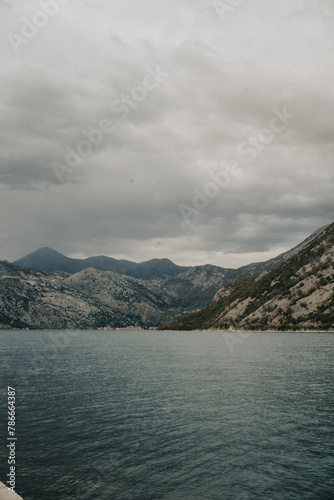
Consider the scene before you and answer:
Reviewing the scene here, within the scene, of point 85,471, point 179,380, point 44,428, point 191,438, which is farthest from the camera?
point 179,380

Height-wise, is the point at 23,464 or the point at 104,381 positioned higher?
the point at 23,464

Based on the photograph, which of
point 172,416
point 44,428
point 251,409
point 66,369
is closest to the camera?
point 44,428

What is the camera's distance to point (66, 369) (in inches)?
3285

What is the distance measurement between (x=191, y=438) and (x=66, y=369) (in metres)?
59.6

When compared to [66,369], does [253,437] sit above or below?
above

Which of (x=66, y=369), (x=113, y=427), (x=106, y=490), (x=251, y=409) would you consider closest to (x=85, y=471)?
(x=106, y=490)

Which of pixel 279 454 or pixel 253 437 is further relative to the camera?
pixel 253 437

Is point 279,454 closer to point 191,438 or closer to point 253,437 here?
point 253,437

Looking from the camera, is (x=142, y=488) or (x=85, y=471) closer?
(x=142, y=488)

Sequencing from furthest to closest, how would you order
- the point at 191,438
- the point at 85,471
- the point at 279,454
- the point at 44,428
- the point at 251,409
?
the point at 251,409, the point at 44,428, the point at 191,438, the point at 279,454, the point at 85,471

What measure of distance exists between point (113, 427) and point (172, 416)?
7374 millimetres

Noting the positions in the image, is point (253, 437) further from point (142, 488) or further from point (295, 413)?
point (142, 488)

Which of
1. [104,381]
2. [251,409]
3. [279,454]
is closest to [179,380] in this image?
[104,381]

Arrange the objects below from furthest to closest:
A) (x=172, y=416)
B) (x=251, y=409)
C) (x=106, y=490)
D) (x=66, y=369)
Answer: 1. (x=66, y=369)
2. (x=251, y=409)
3. (x=172, y=416)
4. (x=106, y=490)
